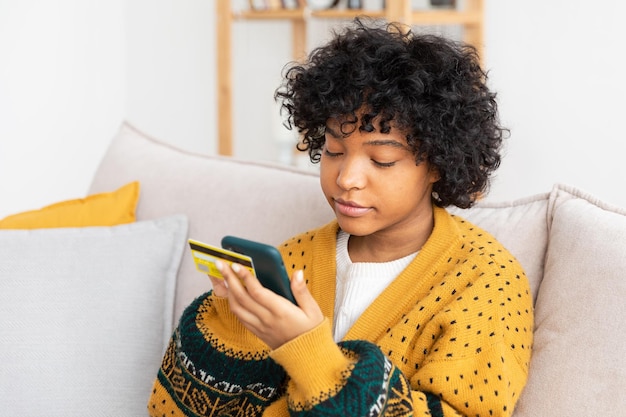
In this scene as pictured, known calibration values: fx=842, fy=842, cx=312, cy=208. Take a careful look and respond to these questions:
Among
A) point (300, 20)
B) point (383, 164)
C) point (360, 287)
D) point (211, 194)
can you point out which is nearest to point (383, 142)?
point (383, 164)

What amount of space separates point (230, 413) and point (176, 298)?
0.55 meters

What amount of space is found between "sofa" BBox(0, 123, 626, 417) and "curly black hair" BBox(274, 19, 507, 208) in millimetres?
198

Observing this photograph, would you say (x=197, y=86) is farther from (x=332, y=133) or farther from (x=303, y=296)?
(x=303, y=296)

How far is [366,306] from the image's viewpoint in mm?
1311

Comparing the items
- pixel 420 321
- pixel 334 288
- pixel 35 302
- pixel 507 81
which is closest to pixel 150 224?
pixel 35 302

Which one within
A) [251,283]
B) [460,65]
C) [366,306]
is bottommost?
[366,306]

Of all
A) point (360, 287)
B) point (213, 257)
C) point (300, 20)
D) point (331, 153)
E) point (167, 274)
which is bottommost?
point (167, 274)

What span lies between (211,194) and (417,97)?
29.0 inches

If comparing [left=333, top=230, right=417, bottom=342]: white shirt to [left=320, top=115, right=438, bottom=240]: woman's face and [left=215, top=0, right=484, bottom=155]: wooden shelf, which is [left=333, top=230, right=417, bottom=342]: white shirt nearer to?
[left=320, top=115, right=438, bottom=240]: woman's face

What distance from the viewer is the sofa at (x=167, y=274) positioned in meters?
1.25

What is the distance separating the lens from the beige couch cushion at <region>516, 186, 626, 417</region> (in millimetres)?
1189

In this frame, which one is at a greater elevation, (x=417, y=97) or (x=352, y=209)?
(x=417, y=97)

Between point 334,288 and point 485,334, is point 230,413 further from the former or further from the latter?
point 485,334

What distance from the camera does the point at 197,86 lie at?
4.43 m
